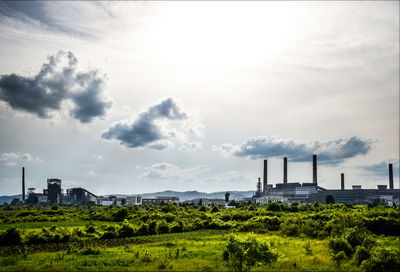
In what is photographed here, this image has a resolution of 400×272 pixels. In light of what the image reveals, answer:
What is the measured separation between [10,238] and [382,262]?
35.4 m

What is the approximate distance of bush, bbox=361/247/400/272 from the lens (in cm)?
2310

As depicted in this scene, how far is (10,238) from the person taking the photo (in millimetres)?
37656

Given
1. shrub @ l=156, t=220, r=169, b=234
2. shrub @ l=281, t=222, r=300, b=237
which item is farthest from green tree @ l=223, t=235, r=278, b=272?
shrub @ l=156, t=220, r=169, b=234

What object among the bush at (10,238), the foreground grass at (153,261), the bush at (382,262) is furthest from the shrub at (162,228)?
the bush at (382,262)

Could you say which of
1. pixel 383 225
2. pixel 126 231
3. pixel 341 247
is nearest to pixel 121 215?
pixel 126 231

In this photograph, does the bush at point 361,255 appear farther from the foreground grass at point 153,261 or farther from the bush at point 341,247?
the bush at point 341,247

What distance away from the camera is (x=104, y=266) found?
83.7 feet

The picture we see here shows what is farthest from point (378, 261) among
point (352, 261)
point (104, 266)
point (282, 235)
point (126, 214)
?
point (126, 214)

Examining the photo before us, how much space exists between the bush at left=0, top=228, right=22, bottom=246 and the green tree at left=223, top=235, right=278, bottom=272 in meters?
24.9

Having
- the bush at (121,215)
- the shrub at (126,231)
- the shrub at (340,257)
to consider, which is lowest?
the bush at (121,215)

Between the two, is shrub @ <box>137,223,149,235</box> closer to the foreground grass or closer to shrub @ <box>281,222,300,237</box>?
the foreground grass

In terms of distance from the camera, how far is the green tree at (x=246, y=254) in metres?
24.4

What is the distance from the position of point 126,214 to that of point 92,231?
28.4 m

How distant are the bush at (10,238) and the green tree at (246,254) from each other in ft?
81.7
